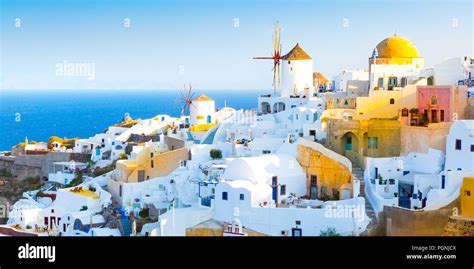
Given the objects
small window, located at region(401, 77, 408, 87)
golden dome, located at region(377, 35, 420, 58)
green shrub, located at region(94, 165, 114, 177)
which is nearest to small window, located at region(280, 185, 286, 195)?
small window, located at region(401, 77, 408, 87)

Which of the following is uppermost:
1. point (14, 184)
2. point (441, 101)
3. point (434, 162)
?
point (441, 101)

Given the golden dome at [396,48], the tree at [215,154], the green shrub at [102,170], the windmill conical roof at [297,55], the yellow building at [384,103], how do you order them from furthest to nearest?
the windmill conical roof at [297,55], the green shrub at [102,170], the golden dome at [396,48], the tree at [215,154], the yellow building at [384,103]

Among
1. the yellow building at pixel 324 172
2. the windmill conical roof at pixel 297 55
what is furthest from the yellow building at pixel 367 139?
the windmill conical roof at pixel 297 55

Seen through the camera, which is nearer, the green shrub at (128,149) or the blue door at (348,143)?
the blue door at (348,143)

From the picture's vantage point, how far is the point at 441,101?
13.8m

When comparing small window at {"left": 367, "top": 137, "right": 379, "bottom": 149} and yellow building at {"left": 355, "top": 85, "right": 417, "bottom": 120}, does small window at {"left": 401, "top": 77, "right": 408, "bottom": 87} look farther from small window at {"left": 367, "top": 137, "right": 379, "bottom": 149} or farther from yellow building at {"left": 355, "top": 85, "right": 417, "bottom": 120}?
small window at {"left": 367, "top": 137, "right": 379, "bottom": 149}

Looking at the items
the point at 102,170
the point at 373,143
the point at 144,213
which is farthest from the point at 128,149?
the point at 373,143

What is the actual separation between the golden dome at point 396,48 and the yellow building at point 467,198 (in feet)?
22.2

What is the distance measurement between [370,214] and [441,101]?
3165mm

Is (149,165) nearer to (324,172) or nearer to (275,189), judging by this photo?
(275,189)

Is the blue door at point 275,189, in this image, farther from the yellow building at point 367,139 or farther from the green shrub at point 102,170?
the green shrub at point 102,170

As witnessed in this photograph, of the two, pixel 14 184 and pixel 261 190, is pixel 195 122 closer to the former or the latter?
pixel 14 184

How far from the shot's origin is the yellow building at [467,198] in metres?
10.3
